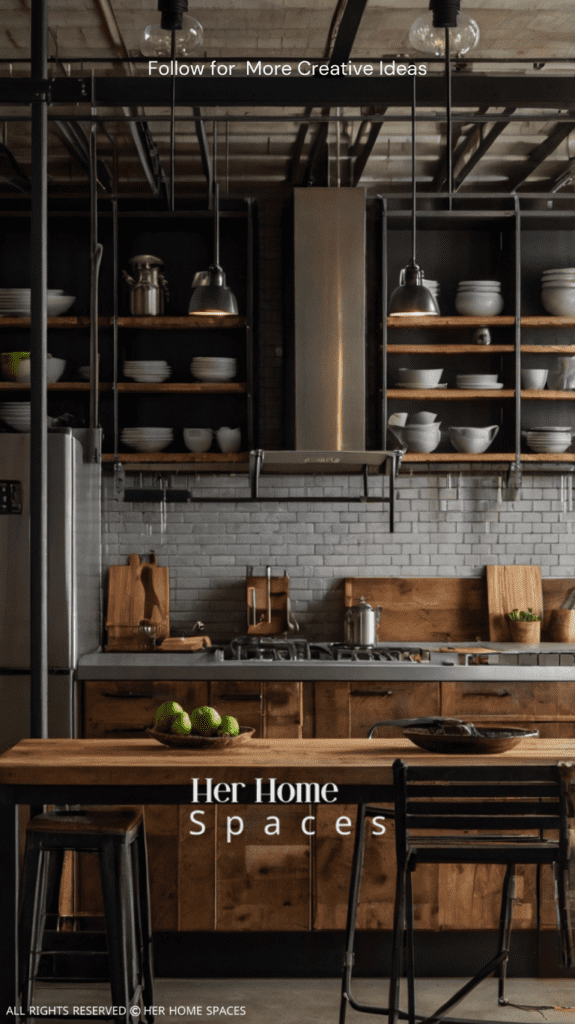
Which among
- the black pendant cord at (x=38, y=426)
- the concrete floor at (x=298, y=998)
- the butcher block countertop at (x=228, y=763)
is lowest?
the concrete floor at (x=298, y=998)

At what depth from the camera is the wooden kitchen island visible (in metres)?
2.71

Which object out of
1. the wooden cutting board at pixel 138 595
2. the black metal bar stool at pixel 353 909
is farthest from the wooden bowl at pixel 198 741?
the wooden cutting board at pixel 138 595

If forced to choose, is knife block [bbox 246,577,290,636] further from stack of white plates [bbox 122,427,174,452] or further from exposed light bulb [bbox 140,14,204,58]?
exposed light bulb [bbox 140,14,204,58]

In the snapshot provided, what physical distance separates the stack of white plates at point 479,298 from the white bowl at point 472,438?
2.13 ft

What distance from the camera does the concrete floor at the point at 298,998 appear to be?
3.64 meters

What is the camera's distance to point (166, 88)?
3938 mm

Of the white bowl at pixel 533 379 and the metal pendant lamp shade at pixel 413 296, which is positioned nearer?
the metal pendant lamp shade at pixel 413 296

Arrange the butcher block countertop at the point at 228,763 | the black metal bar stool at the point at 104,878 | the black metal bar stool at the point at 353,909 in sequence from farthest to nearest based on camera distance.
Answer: the black metal bar stool at the point at 353,909 → the black metal bar stool at the point at 104,878 → the butcher block countertop at the point at 228,763

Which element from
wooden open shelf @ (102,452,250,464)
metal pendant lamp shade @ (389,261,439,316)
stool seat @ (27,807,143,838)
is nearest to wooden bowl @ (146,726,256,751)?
stool seat @ (27,807,143,838)

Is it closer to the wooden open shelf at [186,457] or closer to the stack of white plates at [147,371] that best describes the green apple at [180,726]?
the wooden open shelf at [186,457]

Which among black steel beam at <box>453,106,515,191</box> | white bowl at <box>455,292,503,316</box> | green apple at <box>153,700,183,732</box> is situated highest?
black steel beam at <box>453,106,515,191</box>

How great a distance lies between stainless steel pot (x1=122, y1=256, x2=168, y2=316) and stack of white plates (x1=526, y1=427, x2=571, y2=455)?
212 centimetres

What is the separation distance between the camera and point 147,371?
5.43 meters

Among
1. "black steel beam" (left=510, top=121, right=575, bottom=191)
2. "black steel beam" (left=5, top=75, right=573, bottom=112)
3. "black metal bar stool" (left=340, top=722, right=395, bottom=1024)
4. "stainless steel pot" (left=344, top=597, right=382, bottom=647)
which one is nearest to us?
"black metal bar stool" (left=340, top=722, right=395, bottom=1024)
